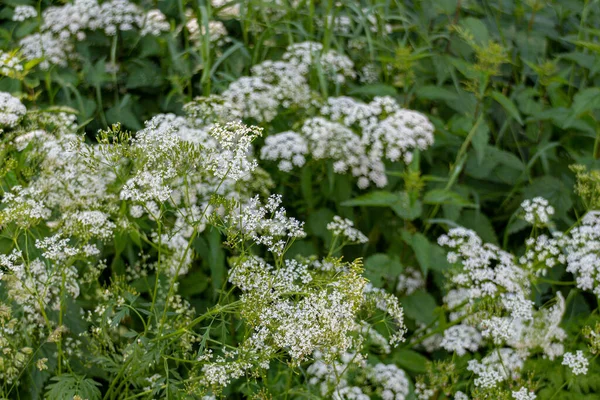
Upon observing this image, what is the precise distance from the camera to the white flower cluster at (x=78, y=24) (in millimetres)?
4945

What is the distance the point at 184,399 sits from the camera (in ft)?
9.36

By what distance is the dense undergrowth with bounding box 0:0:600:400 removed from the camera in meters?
2.82

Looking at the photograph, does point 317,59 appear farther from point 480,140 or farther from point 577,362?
point 577,362

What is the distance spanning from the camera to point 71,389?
Answer: 2.88 metres

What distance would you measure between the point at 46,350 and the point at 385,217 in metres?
2.23

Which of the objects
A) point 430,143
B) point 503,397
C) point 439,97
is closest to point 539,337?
point 503,397

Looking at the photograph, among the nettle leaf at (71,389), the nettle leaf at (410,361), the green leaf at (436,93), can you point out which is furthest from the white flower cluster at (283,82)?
the nettle leaf at (71,389)

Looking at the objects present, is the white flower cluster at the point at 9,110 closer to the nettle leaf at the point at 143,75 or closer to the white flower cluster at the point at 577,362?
the nettle leaf at the point at 143,75

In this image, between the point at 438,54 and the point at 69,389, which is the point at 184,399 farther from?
the point at 438,54

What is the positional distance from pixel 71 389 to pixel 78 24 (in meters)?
2.90

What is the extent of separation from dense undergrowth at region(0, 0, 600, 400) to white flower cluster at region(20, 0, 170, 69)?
0.06 ft

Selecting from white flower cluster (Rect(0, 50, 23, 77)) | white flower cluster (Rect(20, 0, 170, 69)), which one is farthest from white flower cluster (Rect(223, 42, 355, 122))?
white flower cluster (Rect(0, 50, 23, 77))

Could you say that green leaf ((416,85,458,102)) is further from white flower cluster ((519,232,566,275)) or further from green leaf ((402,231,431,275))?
white flower cluster ((519,232,566,275))

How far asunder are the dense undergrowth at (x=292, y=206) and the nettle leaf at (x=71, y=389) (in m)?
0.01
